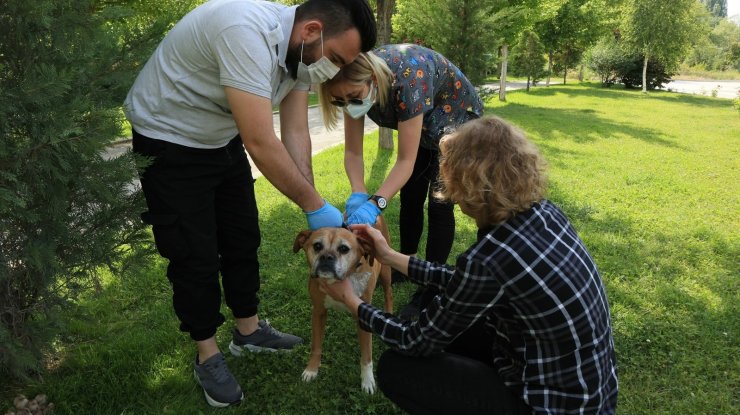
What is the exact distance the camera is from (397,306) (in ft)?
13.3

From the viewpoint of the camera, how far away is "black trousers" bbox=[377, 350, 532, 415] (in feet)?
6.72

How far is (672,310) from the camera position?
4.01 metres

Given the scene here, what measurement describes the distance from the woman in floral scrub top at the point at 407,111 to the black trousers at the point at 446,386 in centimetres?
113

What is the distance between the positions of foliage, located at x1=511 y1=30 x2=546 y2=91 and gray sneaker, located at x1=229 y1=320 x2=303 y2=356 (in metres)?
30.1

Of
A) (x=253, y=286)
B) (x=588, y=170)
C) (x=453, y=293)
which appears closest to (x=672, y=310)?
(x=453, y=293)

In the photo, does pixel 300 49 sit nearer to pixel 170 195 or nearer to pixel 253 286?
pixel 170 195

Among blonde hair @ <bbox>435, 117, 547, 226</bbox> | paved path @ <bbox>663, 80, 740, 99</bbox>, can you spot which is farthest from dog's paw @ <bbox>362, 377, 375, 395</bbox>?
paved path @ <bbox>663, 80, 740, 99</bbox>

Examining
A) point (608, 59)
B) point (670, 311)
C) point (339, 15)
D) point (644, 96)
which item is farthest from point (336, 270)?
point (608, 59)

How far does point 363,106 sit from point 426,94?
437 millimetres

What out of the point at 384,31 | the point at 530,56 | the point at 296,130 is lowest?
the point at 296,130

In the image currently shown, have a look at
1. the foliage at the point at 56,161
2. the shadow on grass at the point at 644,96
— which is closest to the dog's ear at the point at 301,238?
the foliage at the point at 56,161

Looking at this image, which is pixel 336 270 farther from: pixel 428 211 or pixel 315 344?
pixel 428 211

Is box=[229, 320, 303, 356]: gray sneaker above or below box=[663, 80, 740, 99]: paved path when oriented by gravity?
below

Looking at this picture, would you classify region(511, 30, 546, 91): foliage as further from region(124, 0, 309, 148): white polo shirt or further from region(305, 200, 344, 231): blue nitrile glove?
region(124, 0, 309, 148): white polo shirt
